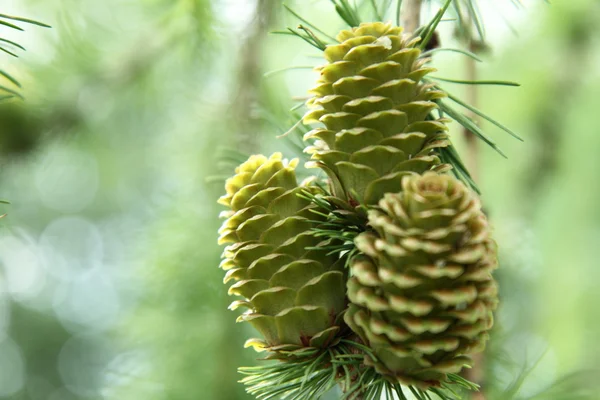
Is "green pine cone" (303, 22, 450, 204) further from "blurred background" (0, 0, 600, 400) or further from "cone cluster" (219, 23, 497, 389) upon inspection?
"blurred background" (0, 0, 600, 400)

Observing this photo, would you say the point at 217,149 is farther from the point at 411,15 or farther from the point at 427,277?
the point at 427,277

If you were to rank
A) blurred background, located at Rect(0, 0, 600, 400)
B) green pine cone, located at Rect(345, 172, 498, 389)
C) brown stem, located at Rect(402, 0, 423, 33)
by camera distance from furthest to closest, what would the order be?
blurred background, located at Rect(0, 0, 600, 400) < brown stem, located at Rect(402, 0, 423, 33) < green pine cone, located at Rect(345, 172, 498, 389)

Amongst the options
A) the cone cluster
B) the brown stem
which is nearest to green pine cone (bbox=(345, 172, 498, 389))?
the cone cluster

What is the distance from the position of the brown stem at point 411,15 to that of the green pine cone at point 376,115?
0.09 meters

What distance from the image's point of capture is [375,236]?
363mm

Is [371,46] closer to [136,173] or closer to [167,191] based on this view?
[167,191]

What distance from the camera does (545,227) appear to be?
4.80 ft

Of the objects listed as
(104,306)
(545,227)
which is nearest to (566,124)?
(545,227)

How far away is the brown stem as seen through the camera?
49 cm

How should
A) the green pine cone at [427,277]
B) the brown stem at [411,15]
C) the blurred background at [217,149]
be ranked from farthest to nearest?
the blurred background at [217,149] < the brown stem at [411,15] < the green pine cone at [427,277]

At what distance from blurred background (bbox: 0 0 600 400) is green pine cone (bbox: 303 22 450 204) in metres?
0.19

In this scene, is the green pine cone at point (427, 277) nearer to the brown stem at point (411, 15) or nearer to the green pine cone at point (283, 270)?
the green pine cone at point (283, 270)

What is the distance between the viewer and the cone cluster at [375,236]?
336mm

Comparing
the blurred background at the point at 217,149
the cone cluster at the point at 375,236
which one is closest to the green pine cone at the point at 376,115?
the cone cluster at the point at 375,236
